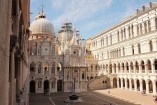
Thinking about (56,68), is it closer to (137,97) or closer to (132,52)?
(132,52)

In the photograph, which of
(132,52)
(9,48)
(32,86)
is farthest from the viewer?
(32,86)

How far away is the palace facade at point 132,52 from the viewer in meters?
39.2

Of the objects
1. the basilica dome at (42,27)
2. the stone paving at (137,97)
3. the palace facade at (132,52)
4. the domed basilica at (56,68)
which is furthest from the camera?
the basilica dome at (42,27)

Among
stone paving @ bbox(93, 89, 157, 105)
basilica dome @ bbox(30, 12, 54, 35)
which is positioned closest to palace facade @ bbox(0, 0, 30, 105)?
stone paving @ bbox(93, 89, 157, 105)

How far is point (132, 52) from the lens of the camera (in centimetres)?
4584

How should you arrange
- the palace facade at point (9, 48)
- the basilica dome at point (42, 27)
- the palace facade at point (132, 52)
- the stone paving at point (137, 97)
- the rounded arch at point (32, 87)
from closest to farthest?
the palace facade at point (9, 48), the stone paving at point (137, 97), the palace facade at point (132, 52), the rounded arch at point (32, 87), the basilica dome at point (42, 27)

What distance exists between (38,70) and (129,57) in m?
20.6

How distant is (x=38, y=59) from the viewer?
47125 millimetres

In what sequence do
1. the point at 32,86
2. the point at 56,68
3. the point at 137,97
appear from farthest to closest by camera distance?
the point at 56,68
the point at 32,86
the point at 137,97

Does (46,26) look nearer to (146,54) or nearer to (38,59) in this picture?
(38,59)

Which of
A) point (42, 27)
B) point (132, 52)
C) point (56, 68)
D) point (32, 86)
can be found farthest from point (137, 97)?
point (42, 27)

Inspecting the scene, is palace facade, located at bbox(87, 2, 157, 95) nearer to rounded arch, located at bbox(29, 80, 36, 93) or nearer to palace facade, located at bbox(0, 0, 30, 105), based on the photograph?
rounded arch, located at bbox(29, 80, 36, 93)

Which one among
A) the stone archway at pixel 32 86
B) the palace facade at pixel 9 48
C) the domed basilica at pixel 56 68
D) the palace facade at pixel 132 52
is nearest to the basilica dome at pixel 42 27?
the domed basilica at pixel 56 68

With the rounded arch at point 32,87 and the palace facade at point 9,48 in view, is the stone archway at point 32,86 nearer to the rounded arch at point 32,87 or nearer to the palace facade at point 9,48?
the rounded arch at point 32,87
